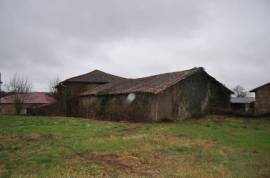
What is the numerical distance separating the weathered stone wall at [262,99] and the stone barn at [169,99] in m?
9.33

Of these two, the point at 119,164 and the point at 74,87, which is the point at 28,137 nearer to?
the point at 119,164

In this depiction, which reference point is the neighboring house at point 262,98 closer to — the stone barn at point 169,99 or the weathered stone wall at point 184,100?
the stone barn at point 169,99

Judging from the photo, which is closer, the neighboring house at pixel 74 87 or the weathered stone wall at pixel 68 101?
the weathered stone wall at pixel 68 101

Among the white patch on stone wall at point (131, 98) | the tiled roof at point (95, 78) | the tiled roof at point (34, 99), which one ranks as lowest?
the white patch on stone wall at point (131, 98)

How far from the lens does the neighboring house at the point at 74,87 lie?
121 feet

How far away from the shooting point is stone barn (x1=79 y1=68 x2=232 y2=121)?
24.2 m

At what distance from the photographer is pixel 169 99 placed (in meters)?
24.6

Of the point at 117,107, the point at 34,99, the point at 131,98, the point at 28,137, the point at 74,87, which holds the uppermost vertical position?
the point at 74,87

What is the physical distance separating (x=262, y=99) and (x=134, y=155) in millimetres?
30437

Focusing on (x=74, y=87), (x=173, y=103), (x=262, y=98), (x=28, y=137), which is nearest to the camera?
(x=28, y=137)

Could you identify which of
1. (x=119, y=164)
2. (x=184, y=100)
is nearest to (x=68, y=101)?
(x=184, y=100)

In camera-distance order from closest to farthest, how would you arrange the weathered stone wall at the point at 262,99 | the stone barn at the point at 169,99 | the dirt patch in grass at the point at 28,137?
1. the dirt patch in grass at the point at 28,137
2. the stone barn at the point at 169,99
3. the weathered stone wall at the point at 262,99

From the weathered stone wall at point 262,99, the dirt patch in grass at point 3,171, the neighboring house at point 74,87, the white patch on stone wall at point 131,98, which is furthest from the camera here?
the neighboring house at point 74,87

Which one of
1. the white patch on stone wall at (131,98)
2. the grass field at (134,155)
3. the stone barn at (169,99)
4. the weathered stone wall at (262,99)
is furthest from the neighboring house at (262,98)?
the grass field at (134,155)
